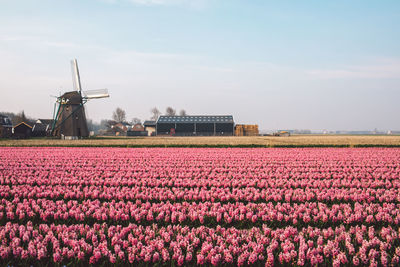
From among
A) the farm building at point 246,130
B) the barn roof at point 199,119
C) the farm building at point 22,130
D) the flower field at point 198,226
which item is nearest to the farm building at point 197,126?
the barn roof at point 199,119

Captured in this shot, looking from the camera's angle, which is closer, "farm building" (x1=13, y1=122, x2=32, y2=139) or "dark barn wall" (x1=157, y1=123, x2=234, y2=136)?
"farm building" (x1=13, y1=122, x2=32, y2=139)

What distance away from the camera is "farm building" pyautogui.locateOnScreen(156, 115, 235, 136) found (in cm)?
8525

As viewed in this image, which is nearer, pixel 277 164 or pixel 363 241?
pixel 363 241

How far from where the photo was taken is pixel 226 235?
6.35 meters

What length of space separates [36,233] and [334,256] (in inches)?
251

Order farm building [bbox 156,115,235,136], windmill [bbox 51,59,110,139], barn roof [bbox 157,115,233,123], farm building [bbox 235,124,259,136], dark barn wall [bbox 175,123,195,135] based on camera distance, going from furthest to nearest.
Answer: barn roof [bbox 157,115,233,123]
farm building [bbox 235,124,259,136]
dark barn wall [bbox 175,123,195,135]
farm building [bbox 156,115,235,136]
windmill [bbox 51,59,110,139]

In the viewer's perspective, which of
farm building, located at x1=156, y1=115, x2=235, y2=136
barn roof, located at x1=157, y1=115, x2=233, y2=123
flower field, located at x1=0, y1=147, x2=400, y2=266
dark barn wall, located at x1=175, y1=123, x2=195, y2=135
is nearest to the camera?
flower field, located at x1=0, y1=147, x2=400, y2=266

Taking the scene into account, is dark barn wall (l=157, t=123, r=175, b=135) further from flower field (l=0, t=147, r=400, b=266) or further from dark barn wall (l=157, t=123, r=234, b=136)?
flower field (l=0, t=147, r=400, b=266)

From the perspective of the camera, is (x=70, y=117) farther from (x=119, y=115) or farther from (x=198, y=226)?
(x=119, y=115)

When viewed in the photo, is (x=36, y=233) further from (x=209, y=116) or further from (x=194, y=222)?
(x=209, y=116)

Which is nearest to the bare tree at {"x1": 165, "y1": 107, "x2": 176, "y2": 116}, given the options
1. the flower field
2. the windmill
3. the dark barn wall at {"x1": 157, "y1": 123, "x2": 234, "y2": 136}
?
the dark barn wall at {"x1": 157, "y1": 123, "x2": 234, "y2": 136}

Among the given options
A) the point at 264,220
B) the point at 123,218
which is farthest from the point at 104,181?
the point at 264,220

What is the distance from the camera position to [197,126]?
86.8 meters

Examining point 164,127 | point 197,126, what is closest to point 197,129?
point 197,126
